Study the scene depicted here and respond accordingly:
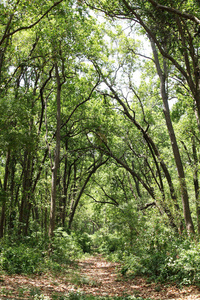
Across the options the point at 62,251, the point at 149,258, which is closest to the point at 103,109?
the point at 62,251

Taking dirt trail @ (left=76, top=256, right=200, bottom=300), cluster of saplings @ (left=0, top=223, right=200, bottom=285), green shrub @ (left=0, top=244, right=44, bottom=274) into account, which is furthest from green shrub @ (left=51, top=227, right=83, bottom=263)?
dirt trail @ (left=76, top=256, right=200, bottom=300)

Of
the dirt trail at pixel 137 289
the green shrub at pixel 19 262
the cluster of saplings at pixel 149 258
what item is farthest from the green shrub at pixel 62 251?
the dirt trail at pixel 137 289

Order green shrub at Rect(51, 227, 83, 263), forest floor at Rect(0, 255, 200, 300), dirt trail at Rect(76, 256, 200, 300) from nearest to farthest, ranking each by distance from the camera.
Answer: forest floor at Rect(0, 255, 200, 300)
dirt trail at Rect(76, 256, 200, 300)
green shrub at Rect(51, 227, 83, 263)

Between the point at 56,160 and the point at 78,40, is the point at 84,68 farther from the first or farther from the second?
the point at 56,160

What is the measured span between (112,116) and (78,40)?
6.55m

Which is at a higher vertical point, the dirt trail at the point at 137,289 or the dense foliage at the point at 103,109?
the dense foliage at the point at 103,109

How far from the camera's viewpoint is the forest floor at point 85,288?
590cm

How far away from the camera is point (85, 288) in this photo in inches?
306

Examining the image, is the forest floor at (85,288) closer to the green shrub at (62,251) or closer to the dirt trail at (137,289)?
the dirt trail at (137,289)

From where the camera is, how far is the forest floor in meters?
5.90

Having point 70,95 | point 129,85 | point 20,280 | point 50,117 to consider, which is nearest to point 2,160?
point 50,117

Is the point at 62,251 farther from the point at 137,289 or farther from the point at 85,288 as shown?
the point at 137,289

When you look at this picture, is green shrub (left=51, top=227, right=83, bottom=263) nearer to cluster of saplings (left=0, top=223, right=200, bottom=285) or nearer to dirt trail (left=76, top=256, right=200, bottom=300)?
cluster of saplings (left=0, top=223, right=200, bottom=285)

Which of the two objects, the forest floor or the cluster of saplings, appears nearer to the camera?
the forest floor
